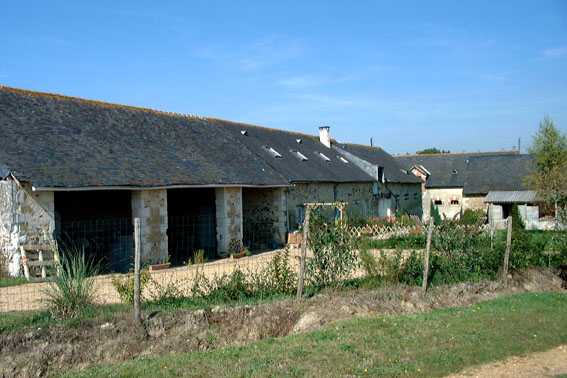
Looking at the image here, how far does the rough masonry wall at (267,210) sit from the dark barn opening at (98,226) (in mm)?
5682

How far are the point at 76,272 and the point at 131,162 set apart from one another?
771 centimetres

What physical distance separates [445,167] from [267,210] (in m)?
22.7

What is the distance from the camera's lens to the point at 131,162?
1461 centimetres

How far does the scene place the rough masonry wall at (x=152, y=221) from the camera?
14.0 m

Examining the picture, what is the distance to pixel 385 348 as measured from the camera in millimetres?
6004

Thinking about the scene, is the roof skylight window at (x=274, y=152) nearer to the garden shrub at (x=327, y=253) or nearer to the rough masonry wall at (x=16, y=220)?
the rough masonry wall at (x=16, y=220)

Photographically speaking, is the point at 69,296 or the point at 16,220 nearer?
the point at 69,296

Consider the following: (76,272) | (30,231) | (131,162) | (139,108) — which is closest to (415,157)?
(139,108)

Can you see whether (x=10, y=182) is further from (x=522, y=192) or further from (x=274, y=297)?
(x=522, y=192)

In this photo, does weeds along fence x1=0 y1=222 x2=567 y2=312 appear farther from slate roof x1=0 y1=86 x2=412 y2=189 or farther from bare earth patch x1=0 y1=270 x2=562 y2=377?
slate roof x1=0 y1=86 x2=412 y2=189

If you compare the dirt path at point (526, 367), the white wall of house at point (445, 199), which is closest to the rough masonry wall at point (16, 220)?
the dirt path at point (526, 367)

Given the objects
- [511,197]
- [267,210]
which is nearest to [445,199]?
[511,197]

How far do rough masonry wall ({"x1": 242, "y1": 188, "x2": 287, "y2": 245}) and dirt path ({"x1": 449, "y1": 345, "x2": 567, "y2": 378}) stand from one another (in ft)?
45.9

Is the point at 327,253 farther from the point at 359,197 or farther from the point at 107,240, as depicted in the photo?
the point at 359,197
